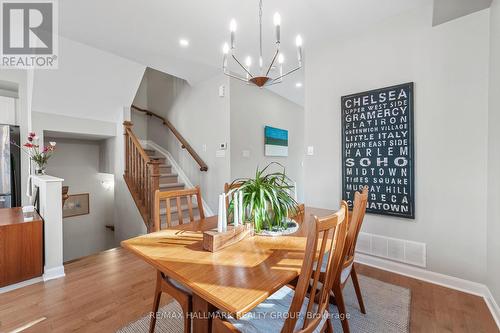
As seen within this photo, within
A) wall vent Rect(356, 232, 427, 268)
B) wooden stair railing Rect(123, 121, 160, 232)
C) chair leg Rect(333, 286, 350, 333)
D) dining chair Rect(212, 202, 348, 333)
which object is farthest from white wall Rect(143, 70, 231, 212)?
dining chair Rect(212, 202, 348, 333)

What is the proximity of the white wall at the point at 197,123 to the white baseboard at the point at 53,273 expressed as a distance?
6.81 feet

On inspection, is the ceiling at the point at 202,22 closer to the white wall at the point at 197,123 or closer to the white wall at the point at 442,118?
the white wall at the point at 442,118

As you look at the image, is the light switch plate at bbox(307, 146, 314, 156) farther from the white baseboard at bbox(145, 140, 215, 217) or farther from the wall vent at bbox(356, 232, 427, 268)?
the white baseboard at bbox(145, 140, 215, 217)

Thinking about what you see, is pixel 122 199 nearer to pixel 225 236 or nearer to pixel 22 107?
pixel 22 107

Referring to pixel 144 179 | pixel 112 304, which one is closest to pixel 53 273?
pixel 112 304

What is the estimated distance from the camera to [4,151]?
10.7 ft

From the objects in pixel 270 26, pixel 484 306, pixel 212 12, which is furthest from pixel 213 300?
pixel 270 26

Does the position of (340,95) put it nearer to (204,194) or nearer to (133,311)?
(204,194)

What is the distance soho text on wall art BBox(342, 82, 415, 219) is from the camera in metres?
2.27

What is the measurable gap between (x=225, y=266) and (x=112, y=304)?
1442 mm

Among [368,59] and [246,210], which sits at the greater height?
[368,59]

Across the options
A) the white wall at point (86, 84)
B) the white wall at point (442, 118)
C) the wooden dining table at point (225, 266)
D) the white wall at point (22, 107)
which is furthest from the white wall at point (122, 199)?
the white wall at point (442, 118)

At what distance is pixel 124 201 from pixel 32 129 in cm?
161

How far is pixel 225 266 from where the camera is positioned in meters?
1.00
